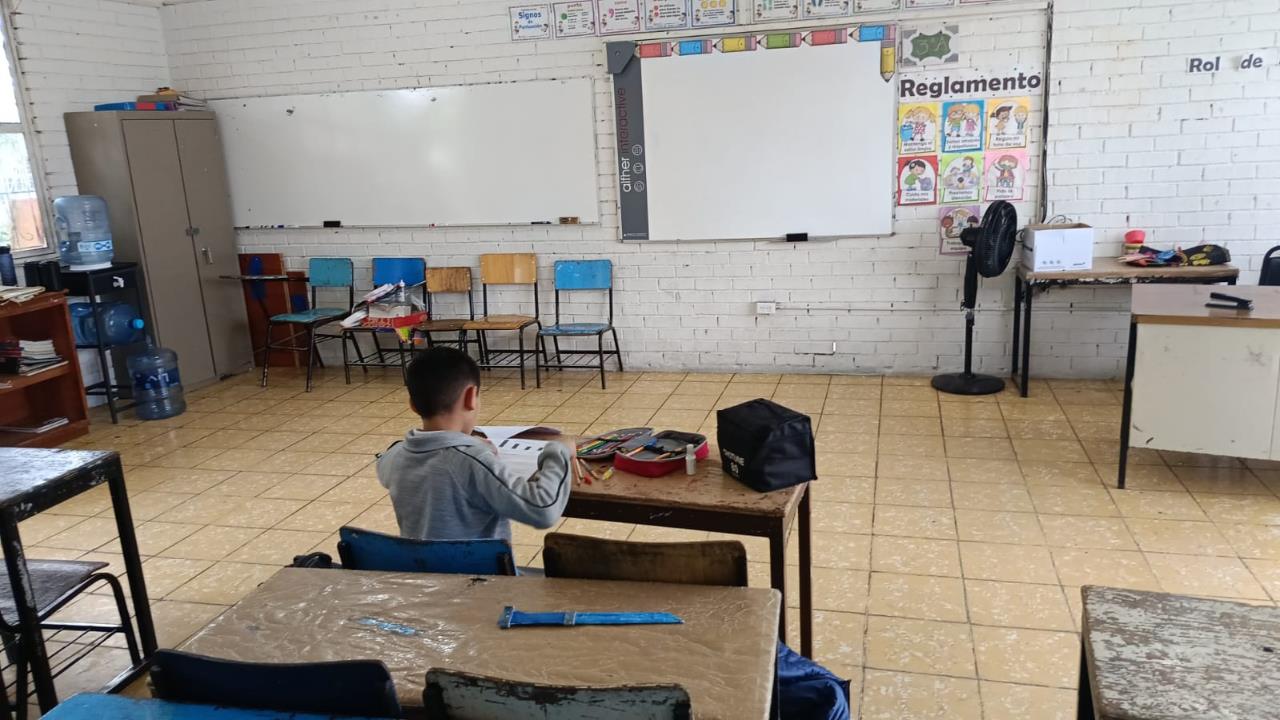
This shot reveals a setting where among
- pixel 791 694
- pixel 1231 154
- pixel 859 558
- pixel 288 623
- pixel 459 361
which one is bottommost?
pixel 859 558

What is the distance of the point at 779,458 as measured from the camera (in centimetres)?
226

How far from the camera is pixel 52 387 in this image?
561 centimetres

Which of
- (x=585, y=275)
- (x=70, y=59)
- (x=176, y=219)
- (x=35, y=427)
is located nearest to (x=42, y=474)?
(x=35, y=427)

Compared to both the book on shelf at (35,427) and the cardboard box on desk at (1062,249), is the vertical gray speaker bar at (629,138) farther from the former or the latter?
the book on shelf at (35,427)

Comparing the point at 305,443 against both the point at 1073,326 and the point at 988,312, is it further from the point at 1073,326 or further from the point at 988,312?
the point at 1073,326

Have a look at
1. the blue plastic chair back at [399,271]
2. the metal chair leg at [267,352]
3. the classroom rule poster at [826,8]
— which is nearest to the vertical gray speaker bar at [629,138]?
the classroom rule poster at [826,8]

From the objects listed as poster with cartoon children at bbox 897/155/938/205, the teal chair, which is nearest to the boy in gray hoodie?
poster with cartoon children at bbox 897/155/938/205

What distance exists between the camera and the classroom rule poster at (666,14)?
19.3ft

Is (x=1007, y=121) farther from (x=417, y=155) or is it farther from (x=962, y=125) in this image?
(x=417, y=155)

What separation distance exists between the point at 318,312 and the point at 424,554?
5.15 m

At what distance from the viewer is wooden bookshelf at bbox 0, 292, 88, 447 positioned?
5.47m

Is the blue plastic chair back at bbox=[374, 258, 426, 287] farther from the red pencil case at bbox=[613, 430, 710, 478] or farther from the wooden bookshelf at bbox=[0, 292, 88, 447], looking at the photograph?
the red pencil case at bbox=[613, 430, 710, 478]

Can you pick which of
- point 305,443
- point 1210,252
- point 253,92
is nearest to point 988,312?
Answer: point 1210,252

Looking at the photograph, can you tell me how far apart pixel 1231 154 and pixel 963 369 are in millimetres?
1969
